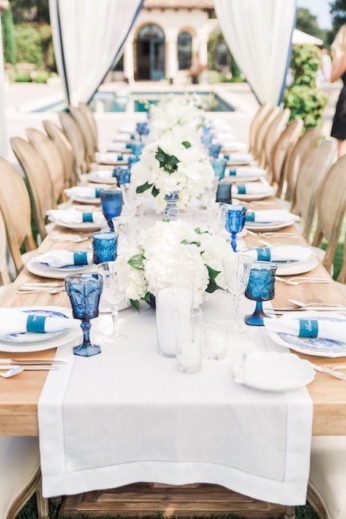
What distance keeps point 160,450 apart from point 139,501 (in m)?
0.76

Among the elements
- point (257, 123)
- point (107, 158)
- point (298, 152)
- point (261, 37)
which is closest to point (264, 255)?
point (298, 152)

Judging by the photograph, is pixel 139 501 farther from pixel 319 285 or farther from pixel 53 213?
pixel 53 213

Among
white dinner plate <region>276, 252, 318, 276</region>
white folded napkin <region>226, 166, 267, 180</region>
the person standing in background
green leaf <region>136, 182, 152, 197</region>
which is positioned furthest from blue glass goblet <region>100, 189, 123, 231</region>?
the person standing in background

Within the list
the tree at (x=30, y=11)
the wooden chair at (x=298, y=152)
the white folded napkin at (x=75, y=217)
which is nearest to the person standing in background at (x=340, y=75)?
the wooden chair at (x=298, y=152)

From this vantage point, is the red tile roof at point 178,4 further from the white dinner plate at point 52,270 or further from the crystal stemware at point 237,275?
the crystal stemware at point 237,275

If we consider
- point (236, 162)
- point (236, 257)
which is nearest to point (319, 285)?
point (236, 257)

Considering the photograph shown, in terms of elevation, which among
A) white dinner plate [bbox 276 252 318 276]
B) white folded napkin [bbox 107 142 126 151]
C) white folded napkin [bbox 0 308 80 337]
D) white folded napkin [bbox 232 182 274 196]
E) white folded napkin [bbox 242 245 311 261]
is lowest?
white folded napkin [bbox 107 142 126 151]

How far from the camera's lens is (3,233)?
2842 mm

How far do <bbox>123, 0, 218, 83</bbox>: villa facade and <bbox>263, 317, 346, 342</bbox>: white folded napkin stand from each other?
74.7 feet

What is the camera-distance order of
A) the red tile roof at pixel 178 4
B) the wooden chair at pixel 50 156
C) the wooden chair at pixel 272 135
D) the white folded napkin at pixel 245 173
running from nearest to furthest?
the wooden chair at pixel 50 156 → the white folded napkin at pixel 245 173 → the wooden chair at pixel 272 135 → the red tile roof at pixel 178 4

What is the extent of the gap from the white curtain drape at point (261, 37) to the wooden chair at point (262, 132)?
81cm

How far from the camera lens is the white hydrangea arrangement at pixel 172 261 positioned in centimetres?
156

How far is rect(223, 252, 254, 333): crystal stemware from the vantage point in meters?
1.60

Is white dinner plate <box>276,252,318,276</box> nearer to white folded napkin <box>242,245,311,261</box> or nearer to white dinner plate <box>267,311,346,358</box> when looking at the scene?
white folded napkin <box>242,245,311,261</box>
